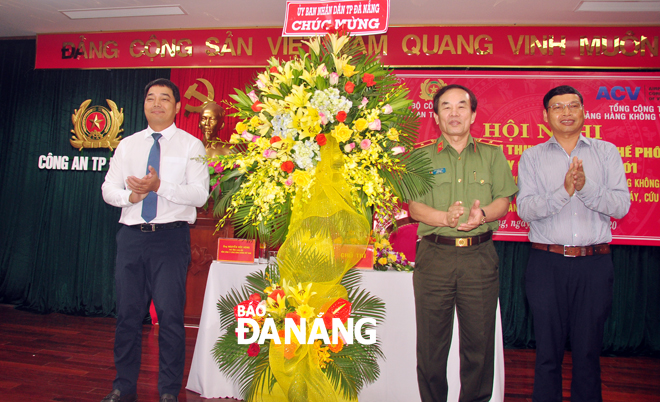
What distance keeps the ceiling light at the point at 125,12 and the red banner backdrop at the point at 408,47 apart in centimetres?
30

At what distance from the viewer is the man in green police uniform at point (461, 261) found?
1.72m

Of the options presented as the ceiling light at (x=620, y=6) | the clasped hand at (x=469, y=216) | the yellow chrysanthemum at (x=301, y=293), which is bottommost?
the yellow chrysanthemum at (x=301, y=293)

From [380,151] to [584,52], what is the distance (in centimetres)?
349

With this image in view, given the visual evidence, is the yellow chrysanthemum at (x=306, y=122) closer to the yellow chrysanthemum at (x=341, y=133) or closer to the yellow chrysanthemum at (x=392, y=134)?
the yellow chrysanthemum at (x=341, y=133)

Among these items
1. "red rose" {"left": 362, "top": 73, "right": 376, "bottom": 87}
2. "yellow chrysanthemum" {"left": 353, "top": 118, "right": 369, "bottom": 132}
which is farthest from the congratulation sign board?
"yellow chrysanthemum" {"left": 353, "top": 118, "right": 369, "bottom": 132}

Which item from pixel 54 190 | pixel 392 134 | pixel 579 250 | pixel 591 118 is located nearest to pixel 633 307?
pixel 591 118

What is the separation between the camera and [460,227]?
1.69 metres

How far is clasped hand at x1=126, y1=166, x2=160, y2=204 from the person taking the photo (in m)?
1.94

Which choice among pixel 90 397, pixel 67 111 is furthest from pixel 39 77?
pixel 90 397

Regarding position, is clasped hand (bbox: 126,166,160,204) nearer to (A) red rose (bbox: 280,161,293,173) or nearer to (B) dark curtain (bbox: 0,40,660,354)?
(A) red rose (bbox: 280,161,293,173)

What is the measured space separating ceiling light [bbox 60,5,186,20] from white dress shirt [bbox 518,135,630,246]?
134 inches

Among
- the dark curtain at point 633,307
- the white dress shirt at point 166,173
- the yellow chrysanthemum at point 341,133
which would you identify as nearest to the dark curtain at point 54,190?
the white dress shirt at point 166,173

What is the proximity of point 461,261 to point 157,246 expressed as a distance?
1549 millimetres

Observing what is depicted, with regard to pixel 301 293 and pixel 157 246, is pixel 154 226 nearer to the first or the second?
pixel 157 246
